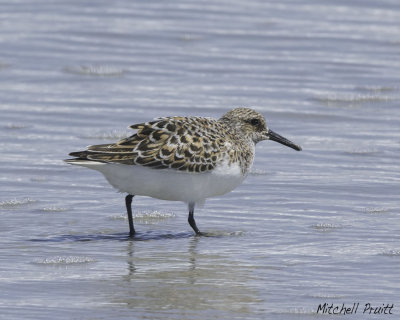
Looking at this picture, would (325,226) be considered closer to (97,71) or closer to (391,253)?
(391,253)

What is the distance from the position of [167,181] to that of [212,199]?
1.60 metres

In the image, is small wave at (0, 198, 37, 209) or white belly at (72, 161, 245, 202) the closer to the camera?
white belly at (72, 161, 245, 202)

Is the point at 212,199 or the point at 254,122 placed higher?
the point at 254,122

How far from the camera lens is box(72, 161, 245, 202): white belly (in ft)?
31.2

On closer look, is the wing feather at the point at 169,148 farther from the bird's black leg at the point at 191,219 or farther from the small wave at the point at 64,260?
the small wave at the point at 64,260

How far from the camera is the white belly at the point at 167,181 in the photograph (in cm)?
951

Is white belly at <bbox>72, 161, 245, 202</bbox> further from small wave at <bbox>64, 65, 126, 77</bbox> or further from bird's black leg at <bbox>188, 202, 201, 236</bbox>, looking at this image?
small wave at <bbox>64, 65, 126, 77</bbox>

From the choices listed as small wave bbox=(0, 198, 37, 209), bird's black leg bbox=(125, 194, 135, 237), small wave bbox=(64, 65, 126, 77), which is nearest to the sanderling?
bird's black leg bbox=(125, 194, 135, 237)

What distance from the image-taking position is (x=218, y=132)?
393 inches

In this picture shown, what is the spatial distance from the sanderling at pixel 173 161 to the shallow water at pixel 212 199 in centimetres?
45

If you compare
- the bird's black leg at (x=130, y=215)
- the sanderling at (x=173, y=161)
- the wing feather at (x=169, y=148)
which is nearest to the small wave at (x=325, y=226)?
the sanderling at (x=173, y=161)

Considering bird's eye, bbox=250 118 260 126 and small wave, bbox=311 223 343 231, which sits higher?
bird's eye, bbox=250 118 260 126

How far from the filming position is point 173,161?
9.53m

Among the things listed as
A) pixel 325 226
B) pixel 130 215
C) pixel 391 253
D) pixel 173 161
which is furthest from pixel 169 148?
pixel 391 253
